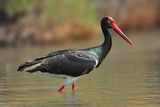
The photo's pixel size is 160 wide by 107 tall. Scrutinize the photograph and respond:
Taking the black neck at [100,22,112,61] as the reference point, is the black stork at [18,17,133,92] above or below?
below

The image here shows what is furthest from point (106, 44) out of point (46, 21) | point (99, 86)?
point (46, 21)

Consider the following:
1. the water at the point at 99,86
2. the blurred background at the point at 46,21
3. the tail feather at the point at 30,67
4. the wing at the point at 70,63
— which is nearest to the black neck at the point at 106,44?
the wing at the point at 70,63

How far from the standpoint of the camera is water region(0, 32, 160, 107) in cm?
1398

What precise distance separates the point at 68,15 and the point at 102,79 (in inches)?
643

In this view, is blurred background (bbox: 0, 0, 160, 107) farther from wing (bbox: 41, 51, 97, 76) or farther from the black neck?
the black neck

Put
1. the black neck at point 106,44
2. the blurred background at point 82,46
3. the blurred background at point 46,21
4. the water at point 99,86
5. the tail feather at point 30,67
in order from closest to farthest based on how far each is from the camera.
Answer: the water at point 99,86, the blurred background at point 82,46, the tail feather at point 30,67, the black neck at point 106,44, the blurred background at point 46,21

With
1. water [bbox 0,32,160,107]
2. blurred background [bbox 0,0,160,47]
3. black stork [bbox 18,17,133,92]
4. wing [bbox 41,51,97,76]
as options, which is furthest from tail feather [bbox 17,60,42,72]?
blurred background [bbox 0,0,160,47]

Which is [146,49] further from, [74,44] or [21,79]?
[21,79]

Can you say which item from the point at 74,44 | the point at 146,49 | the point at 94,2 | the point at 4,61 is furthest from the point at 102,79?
the point at 94,2

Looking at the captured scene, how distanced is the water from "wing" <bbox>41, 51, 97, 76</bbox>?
1.54 ft

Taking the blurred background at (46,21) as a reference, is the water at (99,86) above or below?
below

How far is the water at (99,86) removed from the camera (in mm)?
13984

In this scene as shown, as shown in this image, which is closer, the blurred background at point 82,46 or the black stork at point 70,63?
the blurred background at point 82,46

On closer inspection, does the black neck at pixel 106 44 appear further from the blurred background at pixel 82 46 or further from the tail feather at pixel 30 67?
the tail feather at pixel 30 67
